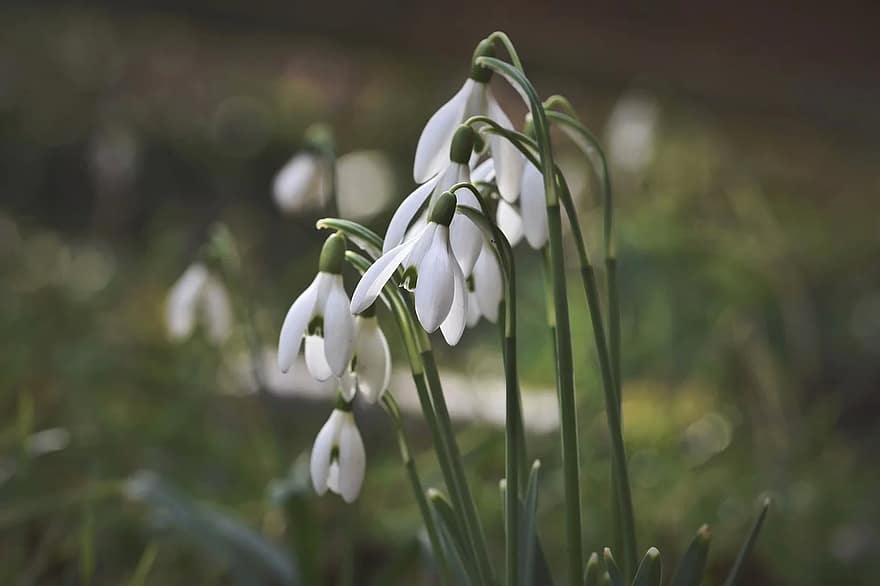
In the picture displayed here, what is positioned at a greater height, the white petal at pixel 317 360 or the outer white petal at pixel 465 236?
the outer white petal at pixel 465 236

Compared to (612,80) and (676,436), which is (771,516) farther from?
(612,80)

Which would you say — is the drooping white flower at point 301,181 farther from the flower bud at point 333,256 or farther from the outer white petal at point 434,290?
the outer white petal at point 434,290

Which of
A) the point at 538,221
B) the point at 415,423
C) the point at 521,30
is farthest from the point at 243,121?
the point at 538,221

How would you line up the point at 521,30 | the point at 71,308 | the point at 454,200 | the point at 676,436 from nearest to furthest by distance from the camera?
the point at 454,200 < the point at 676,436 < the point at 71,308 < the point at 521,30

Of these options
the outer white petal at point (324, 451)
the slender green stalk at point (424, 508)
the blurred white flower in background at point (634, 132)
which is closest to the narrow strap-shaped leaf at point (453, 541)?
the slender green stalk at point (424, 508)

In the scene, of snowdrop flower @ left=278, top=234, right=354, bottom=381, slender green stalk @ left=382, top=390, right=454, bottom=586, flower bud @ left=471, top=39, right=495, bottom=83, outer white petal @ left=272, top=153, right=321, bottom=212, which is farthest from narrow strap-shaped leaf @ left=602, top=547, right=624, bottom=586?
outer white petal @ left=272, top=153, right=321, bottom=212

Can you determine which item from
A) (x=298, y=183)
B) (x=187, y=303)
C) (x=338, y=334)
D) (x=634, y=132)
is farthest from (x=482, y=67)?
(x=634, y=132)
